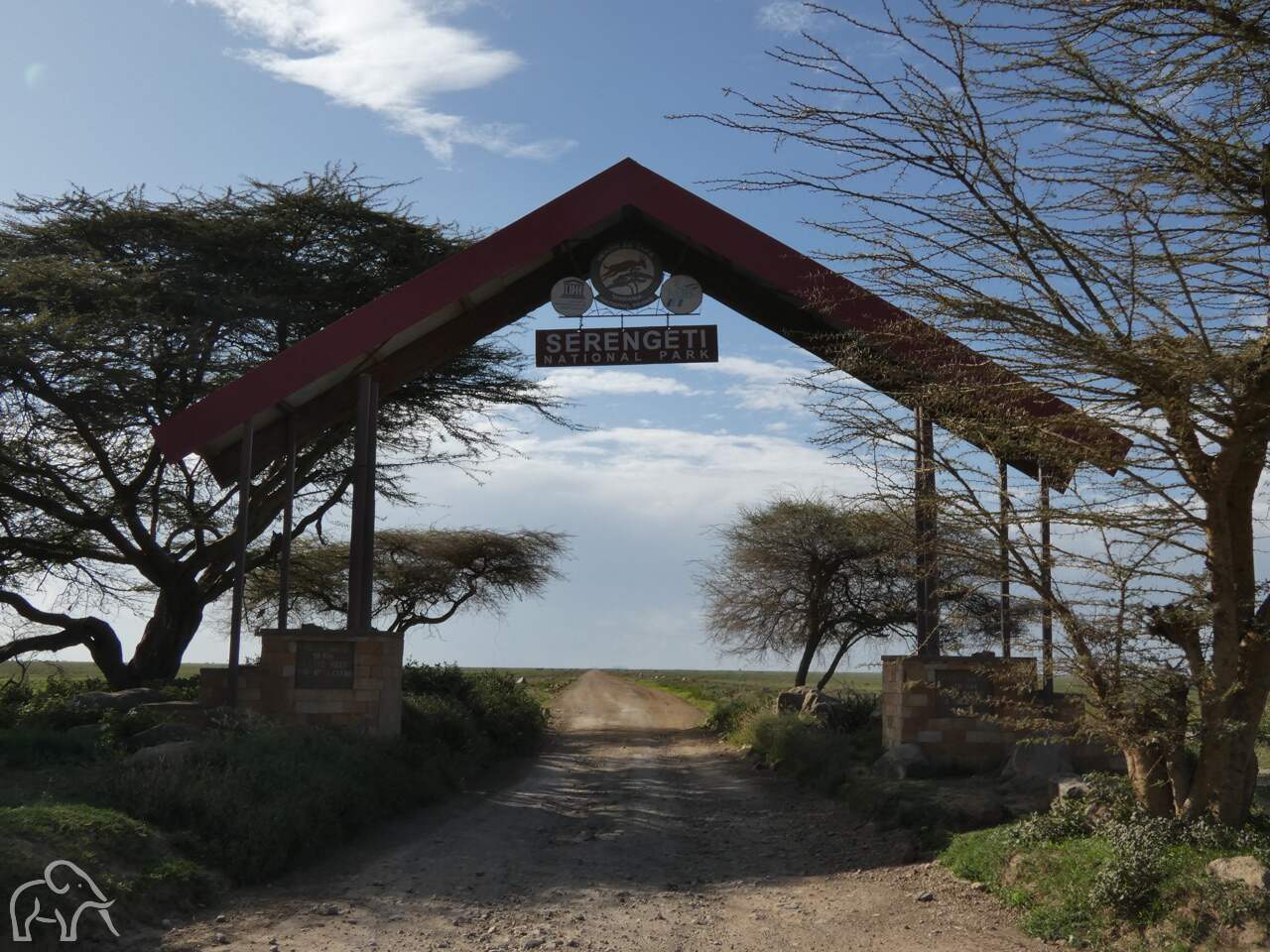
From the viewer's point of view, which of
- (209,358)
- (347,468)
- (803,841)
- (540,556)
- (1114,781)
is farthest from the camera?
(540,556)

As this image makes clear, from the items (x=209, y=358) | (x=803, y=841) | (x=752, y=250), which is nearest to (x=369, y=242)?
(x=209, y=358)

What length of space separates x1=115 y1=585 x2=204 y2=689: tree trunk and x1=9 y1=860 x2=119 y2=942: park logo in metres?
14.3

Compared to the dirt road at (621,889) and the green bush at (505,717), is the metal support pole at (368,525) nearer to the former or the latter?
the dirt road at (621,889)

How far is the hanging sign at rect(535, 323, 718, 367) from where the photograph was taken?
14828 mm

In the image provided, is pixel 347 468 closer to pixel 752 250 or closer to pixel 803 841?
pixel 752 250

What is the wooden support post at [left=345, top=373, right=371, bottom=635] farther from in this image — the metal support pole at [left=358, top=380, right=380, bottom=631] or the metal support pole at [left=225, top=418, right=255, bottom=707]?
the metal support pole at [left=225, top=418, right=255, bottom=707]

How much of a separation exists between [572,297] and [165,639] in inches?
444

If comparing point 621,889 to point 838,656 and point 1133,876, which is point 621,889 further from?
point 838,656

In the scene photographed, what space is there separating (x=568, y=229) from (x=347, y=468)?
10819 millimetres

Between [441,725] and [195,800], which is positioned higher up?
[195,800]

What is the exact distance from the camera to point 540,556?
33156 mm

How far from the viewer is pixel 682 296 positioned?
1503 cm

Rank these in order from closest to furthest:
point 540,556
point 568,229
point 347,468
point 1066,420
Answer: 1. point 1066,420
2. point 568,229
3. point 347,468
4. point 540,556

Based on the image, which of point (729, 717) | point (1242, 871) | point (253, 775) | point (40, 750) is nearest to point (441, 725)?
point (40, 750)
